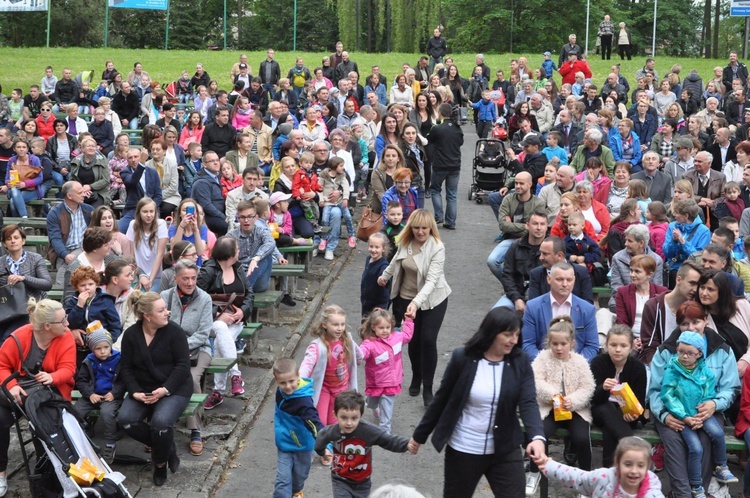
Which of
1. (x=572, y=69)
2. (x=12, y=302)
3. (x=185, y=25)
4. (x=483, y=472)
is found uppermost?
(x=185, y=25)

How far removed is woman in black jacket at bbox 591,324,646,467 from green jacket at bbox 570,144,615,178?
6623 mm

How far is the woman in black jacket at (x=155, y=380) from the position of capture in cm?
805

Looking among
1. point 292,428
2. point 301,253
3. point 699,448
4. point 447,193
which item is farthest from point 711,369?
point 447,193

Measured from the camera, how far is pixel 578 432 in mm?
8016

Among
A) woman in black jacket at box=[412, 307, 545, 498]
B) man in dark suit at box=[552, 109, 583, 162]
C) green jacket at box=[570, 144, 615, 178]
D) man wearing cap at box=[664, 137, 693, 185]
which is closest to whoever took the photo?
woman in black jacket at box=[412, 307, 545, 498]

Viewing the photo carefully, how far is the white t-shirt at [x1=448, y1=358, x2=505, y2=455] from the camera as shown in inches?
240

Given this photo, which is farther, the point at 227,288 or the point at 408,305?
the point at 227,288

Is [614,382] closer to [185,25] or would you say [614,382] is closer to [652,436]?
[652,436]

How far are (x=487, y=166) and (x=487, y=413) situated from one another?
11949 mm

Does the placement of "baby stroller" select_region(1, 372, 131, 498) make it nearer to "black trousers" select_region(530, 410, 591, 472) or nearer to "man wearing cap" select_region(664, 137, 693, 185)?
"black trousers" select_region(530, 410, 591, 472)

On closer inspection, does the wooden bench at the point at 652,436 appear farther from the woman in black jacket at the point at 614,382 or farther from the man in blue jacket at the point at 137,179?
the man in blue jacket at the point at 137,179

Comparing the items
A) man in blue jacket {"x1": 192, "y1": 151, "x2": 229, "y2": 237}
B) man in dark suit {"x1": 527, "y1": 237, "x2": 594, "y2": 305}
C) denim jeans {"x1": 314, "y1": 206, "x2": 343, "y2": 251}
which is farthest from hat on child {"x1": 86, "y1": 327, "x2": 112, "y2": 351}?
denim jeans {"x1": 314, "y1": 206, "x2": 343, "y2": 251}

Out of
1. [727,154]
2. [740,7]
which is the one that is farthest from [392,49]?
[727,154]

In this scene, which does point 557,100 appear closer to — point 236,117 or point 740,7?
point 236,117
